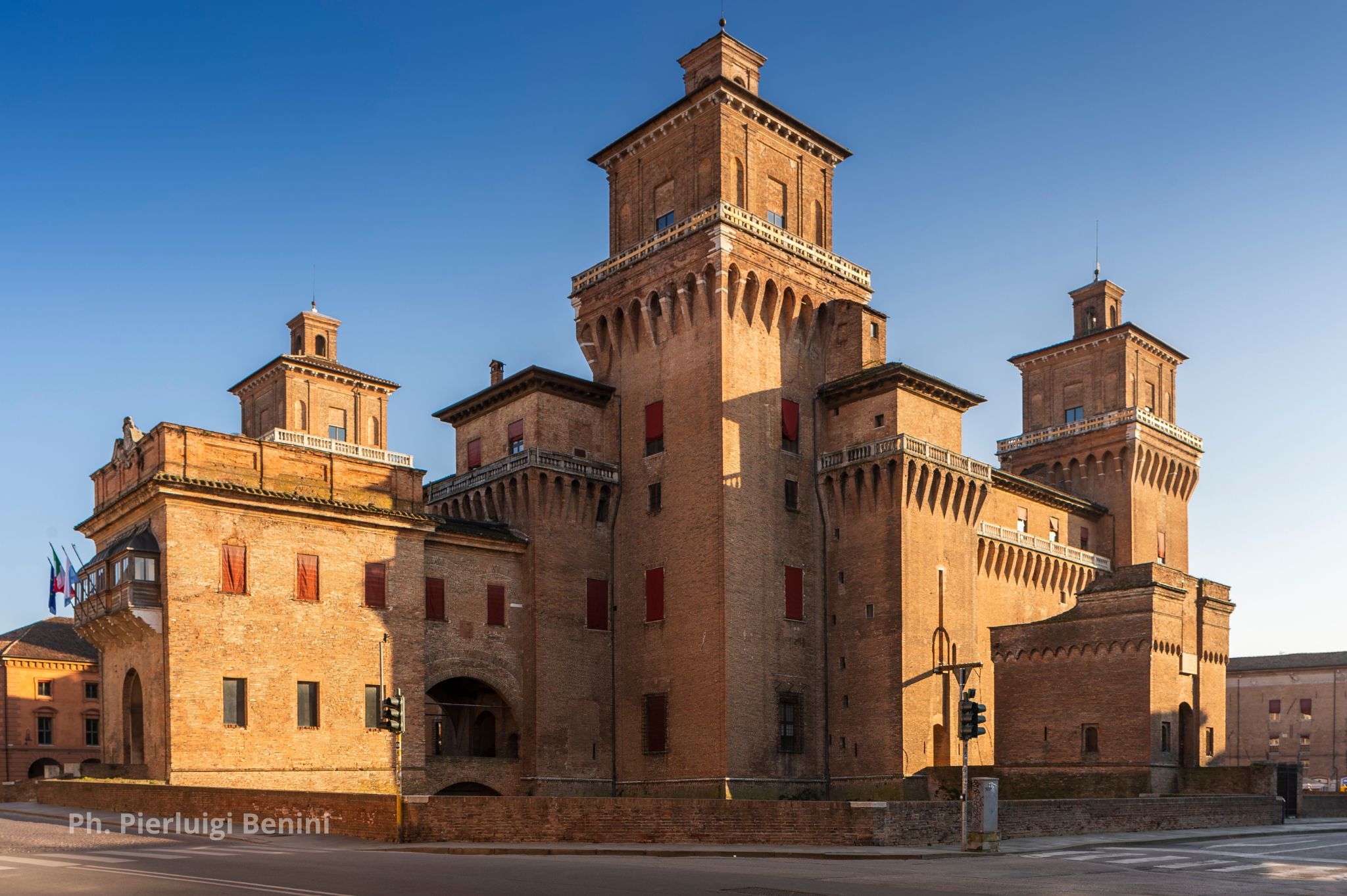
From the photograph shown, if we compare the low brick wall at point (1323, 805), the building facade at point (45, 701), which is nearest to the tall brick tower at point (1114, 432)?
the low brick wall at point (1323, 805)

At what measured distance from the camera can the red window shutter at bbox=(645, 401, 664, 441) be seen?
4847 cm

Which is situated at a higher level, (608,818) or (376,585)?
(376,585)

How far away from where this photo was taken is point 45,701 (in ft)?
232

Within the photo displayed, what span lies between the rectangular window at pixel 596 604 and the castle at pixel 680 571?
171mm

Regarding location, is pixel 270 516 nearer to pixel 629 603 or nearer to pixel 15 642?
pixel 629 603

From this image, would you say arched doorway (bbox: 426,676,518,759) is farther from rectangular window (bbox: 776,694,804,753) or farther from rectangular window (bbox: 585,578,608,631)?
rectangular window (bbox: 776,694,804,753)

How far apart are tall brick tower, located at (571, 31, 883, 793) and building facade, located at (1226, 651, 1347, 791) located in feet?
173

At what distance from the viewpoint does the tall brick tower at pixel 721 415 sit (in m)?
45.0

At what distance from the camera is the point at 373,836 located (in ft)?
88.9

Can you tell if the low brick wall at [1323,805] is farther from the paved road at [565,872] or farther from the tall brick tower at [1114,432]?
the paved road at [565,872]

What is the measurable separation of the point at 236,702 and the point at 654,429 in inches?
741

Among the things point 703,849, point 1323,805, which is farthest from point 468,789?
point 1323,805

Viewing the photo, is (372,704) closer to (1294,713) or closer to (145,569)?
(145,569)

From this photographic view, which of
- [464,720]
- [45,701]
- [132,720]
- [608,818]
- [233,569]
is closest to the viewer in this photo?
[608,818]
